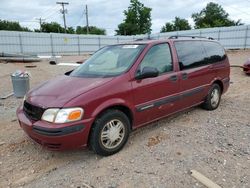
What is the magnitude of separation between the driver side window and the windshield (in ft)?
0.61

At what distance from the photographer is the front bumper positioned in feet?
10.0

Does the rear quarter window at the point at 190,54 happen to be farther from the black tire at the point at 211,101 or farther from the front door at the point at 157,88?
the black tire at the point at 211,101

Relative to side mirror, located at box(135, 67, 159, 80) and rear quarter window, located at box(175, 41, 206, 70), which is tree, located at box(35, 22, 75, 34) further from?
side mirror, located at box(135, 67, 159, 80)

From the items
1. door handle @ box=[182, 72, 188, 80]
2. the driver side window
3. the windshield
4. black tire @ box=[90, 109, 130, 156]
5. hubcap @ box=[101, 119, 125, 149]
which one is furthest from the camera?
door handle @ box=[182, 72, 188, 80]

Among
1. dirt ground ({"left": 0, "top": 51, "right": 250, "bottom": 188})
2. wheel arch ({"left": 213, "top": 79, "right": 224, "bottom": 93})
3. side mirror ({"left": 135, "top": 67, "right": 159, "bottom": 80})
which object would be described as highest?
side mirror ({"left": 135, "top": 67, "right": 159, "bottom": 80})

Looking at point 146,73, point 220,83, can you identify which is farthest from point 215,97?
point 146,73

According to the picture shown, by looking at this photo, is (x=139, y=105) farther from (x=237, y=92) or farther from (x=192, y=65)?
(x=237, y=92)

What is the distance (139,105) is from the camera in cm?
383

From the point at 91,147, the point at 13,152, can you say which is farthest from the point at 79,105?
the point at 13,152

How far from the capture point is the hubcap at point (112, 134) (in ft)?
11.4

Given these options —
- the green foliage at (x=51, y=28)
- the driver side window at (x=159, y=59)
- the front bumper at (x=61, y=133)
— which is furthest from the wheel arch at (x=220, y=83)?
the green foliage at (x=51, y=28)

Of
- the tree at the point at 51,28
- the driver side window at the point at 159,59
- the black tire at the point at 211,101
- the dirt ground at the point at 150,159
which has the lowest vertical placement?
the dirt ground at the point at 150,159

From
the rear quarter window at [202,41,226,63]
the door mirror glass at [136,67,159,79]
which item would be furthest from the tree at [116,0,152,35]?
the door mirror glass at [136,67,159,79]

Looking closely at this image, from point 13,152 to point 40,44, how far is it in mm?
25298
